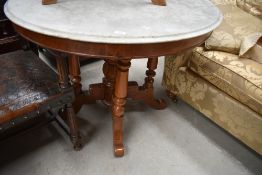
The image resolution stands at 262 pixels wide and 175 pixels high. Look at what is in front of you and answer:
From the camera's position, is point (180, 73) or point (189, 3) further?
point (180, 73)

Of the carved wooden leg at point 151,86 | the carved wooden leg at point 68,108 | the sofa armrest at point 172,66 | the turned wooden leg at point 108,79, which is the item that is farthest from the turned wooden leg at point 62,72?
the sofa armrest at point 172,66

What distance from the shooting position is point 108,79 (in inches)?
56.4

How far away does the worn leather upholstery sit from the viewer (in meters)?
0.96

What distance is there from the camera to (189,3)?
1146mm

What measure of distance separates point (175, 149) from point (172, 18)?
2.39 feet

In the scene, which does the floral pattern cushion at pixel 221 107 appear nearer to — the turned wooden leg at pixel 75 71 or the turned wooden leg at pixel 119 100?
the turned wooden leg at pixel 119 100

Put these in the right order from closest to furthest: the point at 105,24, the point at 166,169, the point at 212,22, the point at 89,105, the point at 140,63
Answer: the point at 105,24 → the point at 212,22 → the point at 166,169 → the point at 89,105 → the point at 140,63

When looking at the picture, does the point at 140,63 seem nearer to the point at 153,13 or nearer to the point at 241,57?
the point at 241,57

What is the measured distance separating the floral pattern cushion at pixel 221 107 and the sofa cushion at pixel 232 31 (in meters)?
0.21

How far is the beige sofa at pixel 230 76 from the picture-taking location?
4.04 feet

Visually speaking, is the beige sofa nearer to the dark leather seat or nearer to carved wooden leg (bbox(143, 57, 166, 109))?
carved wooden leg (bbox(143, 57, 166, 109))

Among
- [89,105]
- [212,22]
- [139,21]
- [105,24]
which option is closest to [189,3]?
[212,22]

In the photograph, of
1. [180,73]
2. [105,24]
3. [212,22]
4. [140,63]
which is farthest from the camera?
[140,63]

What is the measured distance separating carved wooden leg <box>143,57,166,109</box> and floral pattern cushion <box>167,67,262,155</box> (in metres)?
0.14
